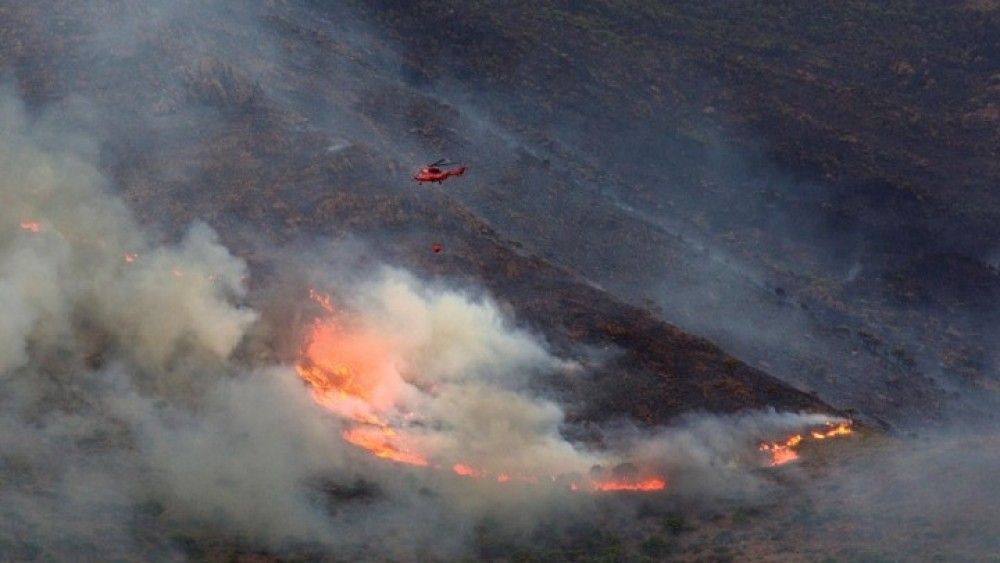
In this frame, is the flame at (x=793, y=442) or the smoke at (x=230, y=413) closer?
the smoke at (x=230, y=413)

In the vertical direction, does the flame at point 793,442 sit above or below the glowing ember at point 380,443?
above

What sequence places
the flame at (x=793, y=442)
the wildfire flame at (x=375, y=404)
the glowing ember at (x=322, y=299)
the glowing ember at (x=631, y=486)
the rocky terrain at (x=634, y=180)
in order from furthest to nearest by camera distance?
1. the glowing ember at (x=322, y=299)
2. the rocky terrain at (x=634, y=180)
3. the flame at (x=793, y=442)
4. the wildfire flame at (x=375, y=404)
5. the glowing ember at (x=631, y=486)

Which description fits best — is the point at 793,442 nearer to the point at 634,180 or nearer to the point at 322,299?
the point at 322,299

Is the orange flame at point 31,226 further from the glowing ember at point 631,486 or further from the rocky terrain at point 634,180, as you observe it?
the glowing ember at point 631,486

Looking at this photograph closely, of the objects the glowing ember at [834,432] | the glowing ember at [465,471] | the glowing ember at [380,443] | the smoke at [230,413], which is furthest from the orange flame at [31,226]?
the glowing ember at [834,432]

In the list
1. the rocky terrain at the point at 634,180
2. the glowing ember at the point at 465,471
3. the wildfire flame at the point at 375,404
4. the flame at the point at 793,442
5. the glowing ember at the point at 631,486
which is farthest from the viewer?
the rocky terrain at the point at 634,180

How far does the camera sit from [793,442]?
3278cm

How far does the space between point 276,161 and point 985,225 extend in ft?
100.0

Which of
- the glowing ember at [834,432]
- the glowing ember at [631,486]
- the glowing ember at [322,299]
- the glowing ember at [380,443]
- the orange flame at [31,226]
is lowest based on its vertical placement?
the glowing ember at [380,443]

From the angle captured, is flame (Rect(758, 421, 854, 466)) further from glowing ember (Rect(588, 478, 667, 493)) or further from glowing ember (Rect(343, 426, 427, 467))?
glowing ember (Rect(343, 426, 427, 467))

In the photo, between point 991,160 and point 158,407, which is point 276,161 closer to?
point 158,407

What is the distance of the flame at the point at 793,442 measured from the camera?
105 feet

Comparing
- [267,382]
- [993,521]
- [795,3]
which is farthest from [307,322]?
[795,3]

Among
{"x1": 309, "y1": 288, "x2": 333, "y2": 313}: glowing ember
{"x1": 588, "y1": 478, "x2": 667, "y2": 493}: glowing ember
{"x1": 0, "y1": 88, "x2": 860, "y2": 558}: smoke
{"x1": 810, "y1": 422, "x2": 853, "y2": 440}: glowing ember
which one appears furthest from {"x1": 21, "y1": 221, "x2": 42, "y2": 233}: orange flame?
{"x1": 810, "y1": 422, "x2": 853, "y2": 440}: glowing ember
